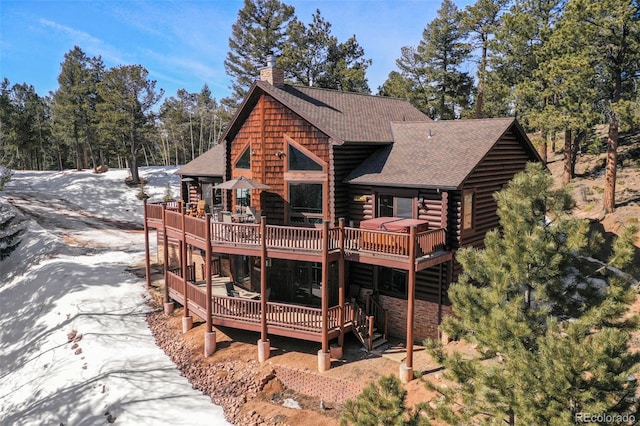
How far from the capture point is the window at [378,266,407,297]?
53.4 ft

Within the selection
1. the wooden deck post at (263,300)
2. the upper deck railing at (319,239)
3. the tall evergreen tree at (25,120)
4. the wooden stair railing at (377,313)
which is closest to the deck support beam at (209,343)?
→ the wooden deck post at (263,300)

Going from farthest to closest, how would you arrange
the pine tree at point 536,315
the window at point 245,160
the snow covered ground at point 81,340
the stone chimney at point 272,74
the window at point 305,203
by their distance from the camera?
the stone chimney at point 272,74 < the window at point 245,160 < the window at point 305,203 < the snow covered ground at point 81,340 < the pine tree at point 536,315

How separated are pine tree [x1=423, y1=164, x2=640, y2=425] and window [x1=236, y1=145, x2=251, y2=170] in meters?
11.5

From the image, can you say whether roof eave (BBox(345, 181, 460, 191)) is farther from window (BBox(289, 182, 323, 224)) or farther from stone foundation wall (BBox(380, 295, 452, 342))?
stone foundation wall (BBox(380, 295, 452, 342))

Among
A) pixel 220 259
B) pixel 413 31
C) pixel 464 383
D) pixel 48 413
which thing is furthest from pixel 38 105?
pixel 464 383

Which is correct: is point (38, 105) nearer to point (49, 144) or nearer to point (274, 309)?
point (49, 144)

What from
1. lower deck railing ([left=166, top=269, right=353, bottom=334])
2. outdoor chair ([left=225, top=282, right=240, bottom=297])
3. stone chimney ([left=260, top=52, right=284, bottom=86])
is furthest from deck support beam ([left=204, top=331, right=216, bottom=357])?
stone chimney ([left=260, top=52, right=284, bottom=86])

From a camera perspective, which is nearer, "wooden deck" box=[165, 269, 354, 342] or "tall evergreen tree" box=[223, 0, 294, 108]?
"wooden deck" box=[165, 269, 354, 342]

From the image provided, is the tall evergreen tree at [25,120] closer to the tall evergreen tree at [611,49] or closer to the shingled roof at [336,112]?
the shingled roof at [336,112]

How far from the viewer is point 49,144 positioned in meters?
70.5

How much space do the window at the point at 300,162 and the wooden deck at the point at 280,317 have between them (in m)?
5.42

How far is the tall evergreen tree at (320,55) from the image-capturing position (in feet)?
132
